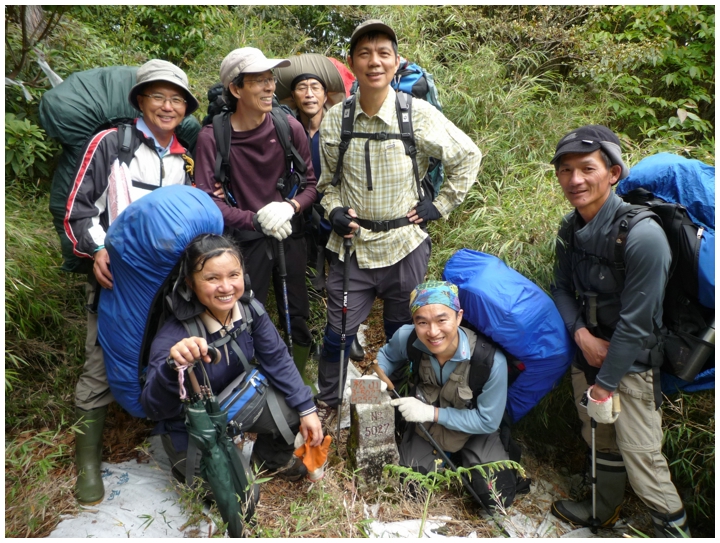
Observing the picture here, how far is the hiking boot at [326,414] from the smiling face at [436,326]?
1391 mm

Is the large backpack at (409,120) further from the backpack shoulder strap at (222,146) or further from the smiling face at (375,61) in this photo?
the backpack shoulder strap at (222,146)

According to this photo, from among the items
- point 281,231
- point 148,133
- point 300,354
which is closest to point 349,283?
point 281,231

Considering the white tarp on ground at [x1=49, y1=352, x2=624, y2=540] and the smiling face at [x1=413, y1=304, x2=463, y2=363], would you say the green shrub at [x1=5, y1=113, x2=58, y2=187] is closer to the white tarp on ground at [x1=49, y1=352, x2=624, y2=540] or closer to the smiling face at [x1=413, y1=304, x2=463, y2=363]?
the white tarp on ground at [x1=49, y1=352, x2=624, y2=540]

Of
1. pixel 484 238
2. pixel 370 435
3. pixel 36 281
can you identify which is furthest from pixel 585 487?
pixel 36 281

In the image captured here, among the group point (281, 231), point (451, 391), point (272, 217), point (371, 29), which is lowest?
point (451, 391)

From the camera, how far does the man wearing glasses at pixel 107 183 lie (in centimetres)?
332

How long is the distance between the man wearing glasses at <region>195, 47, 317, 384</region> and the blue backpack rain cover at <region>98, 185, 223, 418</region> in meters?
0.54

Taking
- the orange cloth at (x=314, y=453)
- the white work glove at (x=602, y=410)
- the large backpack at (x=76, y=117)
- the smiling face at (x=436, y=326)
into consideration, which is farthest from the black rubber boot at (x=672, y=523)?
the large backpack at (x=76, y=117)

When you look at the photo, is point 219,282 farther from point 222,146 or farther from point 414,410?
point 414,410

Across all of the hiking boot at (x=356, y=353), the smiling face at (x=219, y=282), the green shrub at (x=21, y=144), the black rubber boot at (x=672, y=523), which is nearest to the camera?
the smiling face at (x=219, y=282)

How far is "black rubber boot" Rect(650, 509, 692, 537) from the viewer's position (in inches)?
126

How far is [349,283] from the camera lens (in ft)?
13.2

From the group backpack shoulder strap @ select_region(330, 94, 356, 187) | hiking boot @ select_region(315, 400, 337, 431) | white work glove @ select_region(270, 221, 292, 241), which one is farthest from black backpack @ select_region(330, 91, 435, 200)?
hiking boot @ select_region(315, 400, 337, 431)

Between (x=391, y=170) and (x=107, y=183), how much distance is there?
1.94 meters
